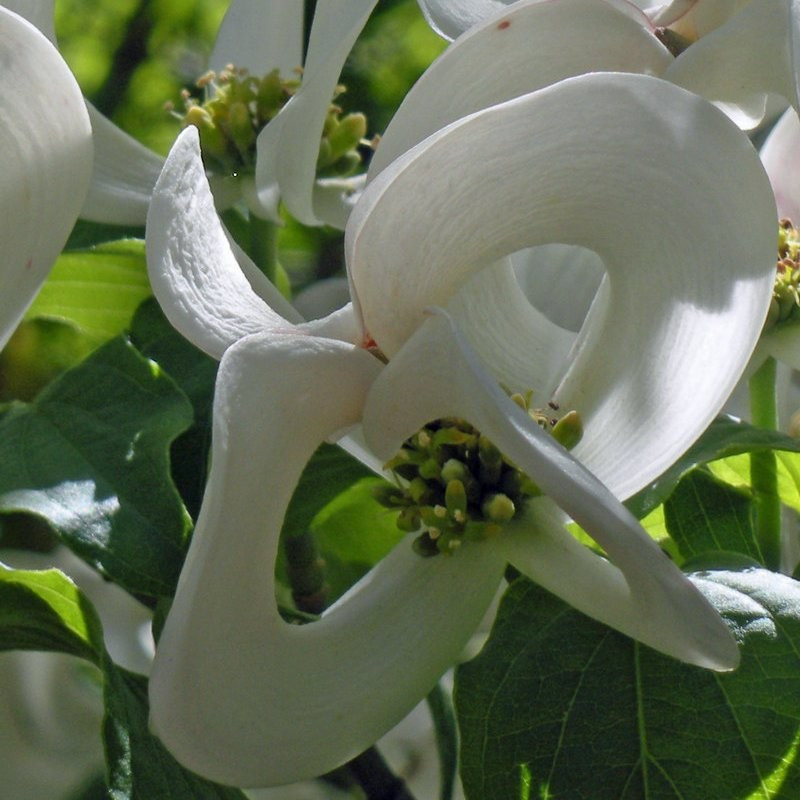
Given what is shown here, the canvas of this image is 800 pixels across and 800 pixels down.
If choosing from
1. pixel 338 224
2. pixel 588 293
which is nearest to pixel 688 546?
pixel 588 293

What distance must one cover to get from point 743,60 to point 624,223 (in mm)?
115

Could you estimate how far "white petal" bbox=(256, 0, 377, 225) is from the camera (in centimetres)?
52

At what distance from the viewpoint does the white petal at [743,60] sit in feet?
1.58

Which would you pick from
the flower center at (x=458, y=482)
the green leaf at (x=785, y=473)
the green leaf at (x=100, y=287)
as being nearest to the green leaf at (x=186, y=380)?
the green leaf at (x=100, y=287)

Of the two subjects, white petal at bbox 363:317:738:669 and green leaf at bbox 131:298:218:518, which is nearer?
white petal at bbox 363:317:738:669

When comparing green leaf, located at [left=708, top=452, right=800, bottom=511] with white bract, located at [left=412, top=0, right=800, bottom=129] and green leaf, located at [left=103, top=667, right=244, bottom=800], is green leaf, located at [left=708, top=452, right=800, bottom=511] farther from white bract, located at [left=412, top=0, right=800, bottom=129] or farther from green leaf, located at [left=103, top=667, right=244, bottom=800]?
green leaf, located at [left=103, top=667, right=244, bottom=800]

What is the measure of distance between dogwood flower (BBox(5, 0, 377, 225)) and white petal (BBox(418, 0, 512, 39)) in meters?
0.05

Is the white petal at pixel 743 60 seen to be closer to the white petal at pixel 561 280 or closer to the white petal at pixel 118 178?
the white petal at pixel 561 280

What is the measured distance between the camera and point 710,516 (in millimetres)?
588

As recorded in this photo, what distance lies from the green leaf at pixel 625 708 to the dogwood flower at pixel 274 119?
208 millimetres

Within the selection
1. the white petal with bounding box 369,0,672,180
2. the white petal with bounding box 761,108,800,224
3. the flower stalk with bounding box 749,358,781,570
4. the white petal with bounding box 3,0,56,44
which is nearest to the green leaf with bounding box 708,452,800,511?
the flower stalk with bounding box 749,358,781,570

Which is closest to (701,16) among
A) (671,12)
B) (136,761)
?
(671,12)

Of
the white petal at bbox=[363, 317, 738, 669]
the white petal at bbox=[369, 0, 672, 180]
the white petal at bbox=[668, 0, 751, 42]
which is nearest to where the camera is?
the white petal at bbox=[363, 317, 738, 669]

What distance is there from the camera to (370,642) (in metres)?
0.43
